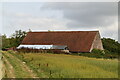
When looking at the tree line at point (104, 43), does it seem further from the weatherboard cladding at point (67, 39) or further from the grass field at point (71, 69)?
the grass field at point (71, 69)

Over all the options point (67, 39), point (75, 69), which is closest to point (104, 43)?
point (67, 39)

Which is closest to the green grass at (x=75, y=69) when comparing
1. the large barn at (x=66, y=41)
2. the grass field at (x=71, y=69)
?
the grass field at (x=71, y=69)

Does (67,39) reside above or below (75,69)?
above

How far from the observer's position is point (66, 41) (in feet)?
192

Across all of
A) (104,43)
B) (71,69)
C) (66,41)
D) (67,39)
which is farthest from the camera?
(104,43)

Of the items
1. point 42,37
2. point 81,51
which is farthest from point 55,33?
point 81,51

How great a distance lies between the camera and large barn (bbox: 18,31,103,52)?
55416 mm

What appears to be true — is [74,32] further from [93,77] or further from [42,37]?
[93,77]

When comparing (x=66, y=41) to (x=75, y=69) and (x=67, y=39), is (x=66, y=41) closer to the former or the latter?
(x=67, y=39)

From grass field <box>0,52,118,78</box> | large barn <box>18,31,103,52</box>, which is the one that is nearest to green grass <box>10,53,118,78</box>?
grass field <box>0,52,118,78</box>

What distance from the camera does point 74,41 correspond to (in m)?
58.0

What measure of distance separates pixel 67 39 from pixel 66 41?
3.15 ft

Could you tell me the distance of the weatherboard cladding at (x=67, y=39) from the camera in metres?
55.6

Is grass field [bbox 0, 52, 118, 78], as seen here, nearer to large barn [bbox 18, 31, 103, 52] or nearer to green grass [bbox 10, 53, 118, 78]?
green grass [bbox 10, 53, 118, 78]
